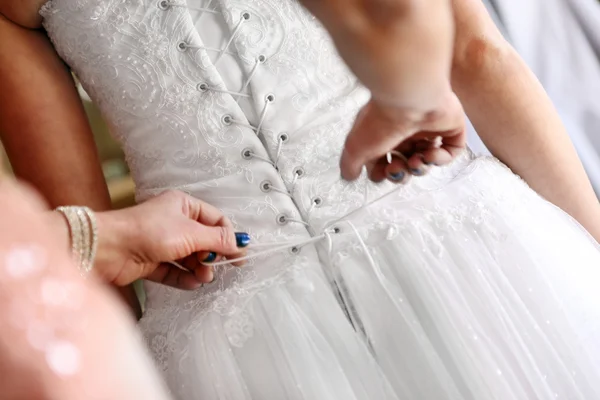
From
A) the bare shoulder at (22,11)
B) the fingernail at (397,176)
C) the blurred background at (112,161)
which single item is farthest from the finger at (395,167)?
the blurred background at (112,161)

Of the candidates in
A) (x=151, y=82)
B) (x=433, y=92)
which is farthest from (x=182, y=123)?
(x=433, y=92)

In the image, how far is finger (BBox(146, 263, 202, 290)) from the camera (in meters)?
0.61

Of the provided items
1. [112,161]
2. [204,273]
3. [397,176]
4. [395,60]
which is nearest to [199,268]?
[204,273]

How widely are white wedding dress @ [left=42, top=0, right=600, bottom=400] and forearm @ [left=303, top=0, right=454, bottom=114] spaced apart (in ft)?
0.78

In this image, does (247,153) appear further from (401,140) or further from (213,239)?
(401,140)

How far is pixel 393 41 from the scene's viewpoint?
348 millimetres

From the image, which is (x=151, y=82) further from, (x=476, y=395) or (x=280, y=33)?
(x=476, y=395)

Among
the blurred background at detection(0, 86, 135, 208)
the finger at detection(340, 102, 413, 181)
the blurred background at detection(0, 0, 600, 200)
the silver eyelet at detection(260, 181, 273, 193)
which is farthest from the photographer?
the blurred background at detection(0, 86, 135, 208)

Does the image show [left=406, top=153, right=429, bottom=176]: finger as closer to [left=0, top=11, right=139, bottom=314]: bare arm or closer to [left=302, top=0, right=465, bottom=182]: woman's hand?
[left=302, top=0, right=465, bottom=182]: woman's hand

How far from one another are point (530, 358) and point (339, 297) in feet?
0.65

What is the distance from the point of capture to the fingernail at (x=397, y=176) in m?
0.54

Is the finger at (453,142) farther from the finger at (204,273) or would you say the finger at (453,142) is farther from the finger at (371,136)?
the finger at (204,273)

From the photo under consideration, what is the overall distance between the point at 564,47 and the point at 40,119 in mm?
908

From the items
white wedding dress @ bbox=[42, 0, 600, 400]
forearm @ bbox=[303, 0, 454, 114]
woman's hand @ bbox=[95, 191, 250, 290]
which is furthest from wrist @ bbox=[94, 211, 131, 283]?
forearm @ bbox=[303, 0, 454, 114]
